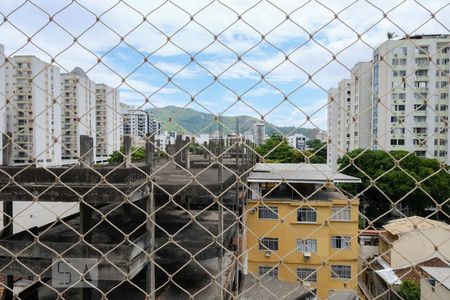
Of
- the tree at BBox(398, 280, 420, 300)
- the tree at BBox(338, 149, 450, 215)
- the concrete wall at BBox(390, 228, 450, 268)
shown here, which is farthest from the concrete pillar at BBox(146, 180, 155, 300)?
the tree at BBox(398, 280, 420, 300)

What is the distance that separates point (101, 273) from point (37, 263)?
704 mm

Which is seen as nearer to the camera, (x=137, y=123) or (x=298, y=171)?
(x=137, y=123)

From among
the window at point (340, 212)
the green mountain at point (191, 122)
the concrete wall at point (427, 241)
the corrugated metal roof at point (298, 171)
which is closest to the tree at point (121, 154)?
the green mountain at point (191, 122)

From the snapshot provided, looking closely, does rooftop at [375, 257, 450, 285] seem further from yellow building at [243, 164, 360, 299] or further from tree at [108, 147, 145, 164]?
tree at [108, 147, 145, 164]

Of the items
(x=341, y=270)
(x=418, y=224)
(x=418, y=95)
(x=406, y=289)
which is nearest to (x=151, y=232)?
(x=418, y=224)

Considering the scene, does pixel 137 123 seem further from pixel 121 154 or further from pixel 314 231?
pixel 314 231

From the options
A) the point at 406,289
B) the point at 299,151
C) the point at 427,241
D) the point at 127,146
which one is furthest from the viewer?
the point at 406,289

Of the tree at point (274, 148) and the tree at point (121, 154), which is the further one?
the tree at point (121, 154)

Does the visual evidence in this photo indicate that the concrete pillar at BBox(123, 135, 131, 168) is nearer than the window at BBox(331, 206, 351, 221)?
No

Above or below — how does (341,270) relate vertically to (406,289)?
below

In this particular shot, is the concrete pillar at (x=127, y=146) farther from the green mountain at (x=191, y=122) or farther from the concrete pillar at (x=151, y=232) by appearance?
the green mountain at (x=191, y=122)

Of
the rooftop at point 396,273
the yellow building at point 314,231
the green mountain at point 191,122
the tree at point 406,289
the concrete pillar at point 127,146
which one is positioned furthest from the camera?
the tree at point 406,289

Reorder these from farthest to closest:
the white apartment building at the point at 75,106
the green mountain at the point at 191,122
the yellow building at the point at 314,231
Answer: the yellow building at the point at 314,231
the white apartment building at the point at 75,106
the green mountain at the point at 191,122

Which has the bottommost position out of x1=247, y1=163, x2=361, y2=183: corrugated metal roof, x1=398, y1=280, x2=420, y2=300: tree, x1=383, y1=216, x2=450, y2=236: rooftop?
x1=398, y1=280, x2=420, y2=300: tree
